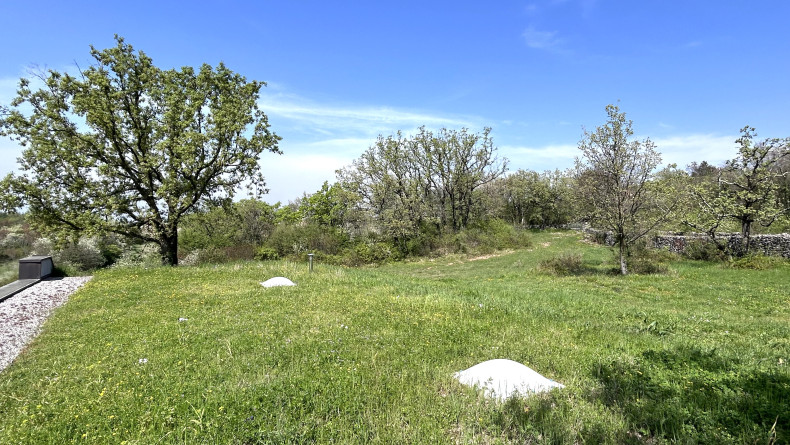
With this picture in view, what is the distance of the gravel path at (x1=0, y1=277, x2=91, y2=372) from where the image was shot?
6.36 metres

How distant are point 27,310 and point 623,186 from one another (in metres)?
19.7

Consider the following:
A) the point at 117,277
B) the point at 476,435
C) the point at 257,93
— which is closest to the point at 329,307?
the point at 476,435

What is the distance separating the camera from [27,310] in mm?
8758

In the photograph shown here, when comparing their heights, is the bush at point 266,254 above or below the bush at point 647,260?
above

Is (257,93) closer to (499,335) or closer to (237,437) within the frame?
(499,335)

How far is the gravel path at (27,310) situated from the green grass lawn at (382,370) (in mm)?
348

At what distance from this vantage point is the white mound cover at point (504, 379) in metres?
4.25

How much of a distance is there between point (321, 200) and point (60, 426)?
31.3 meters

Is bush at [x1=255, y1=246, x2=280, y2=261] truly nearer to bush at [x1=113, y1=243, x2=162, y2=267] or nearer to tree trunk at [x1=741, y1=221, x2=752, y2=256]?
bush at [x1=113, y1=243, x2=162, y2=267]

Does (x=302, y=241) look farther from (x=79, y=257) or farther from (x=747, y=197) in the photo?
(x=747, y=197)

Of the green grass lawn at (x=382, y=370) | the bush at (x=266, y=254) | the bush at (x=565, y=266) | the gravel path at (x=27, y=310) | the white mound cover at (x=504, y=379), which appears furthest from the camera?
the bush at (x=266, y=254)

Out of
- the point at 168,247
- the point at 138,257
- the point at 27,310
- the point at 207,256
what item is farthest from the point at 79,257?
the point at 27,310

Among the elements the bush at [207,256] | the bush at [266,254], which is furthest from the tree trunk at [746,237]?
the bush at [207,256]

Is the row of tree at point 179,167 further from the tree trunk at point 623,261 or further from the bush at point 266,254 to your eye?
the bush at point 266,254
